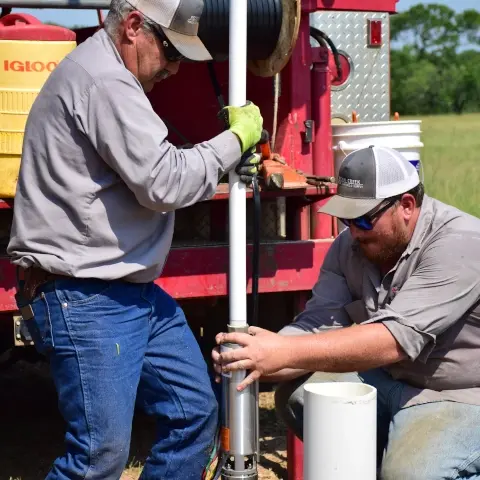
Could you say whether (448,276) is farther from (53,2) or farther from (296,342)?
(53,2)

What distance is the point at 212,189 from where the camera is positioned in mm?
3209

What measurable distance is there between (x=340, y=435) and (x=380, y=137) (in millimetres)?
1945

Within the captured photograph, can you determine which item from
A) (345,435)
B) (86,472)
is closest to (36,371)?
(86,472)

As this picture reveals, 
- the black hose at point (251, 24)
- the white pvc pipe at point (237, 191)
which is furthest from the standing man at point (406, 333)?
the black hose at point (251, 24)

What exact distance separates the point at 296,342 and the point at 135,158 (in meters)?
0.79

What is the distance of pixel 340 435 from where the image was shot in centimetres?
300

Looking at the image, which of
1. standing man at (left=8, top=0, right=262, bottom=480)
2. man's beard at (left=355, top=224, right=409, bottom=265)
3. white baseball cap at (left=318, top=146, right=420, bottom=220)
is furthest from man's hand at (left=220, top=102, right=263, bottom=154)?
man's beard at (left=355, top=224, right=409, bottom=265)

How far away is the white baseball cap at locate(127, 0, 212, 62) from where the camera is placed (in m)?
3.11

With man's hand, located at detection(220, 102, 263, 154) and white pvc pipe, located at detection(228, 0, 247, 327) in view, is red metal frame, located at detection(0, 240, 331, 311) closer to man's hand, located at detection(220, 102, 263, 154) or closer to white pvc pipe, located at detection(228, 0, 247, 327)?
white pvc pipe, located at detection(228, 0, 247, 327)

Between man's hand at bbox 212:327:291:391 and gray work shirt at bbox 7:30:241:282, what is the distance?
0.39 meters

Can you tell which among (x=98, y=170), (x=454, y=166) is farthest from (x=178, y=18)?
(x=454, y=166)

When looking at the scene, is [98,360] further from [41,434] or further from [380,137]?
[41,434]

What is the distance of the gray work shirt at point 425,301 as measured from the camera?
3314 mm

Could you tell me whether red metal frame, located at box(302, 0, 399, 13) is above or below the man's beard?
above
